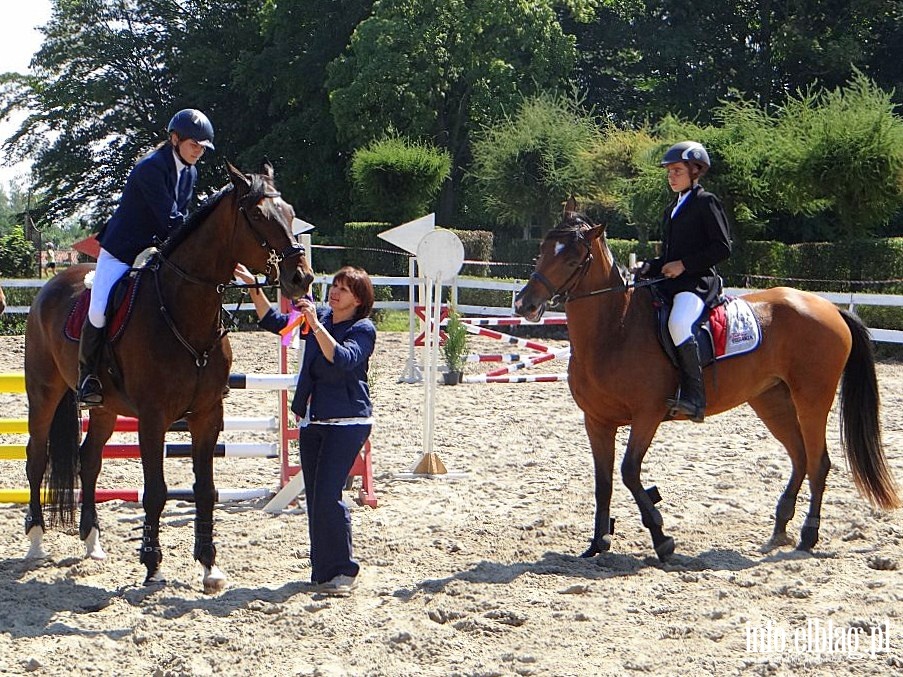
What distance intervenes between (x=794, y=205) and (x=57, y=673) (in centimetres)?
2184

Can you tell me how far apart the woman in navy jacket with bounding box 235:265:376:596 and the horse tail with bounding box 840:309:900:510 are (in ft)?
11.0

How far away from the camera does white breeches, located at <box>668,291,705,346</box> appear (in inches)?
253

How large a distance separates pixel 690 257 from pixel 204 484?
10.7 ft

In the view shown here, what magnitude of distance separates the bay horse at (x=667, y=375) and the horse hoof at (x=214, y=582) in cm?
219

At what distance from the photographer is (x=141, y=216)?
597 centimetres

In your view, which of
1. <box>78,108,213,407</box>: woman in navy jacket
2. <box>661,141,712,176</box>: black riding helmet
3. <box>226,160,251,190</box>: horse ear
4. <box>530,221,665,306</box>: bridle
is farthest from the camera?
<box>661,141,712,176</box>: black riding helmet

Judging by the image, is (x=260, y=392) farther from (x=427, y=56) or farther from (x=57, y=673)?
(x=427, y=56)

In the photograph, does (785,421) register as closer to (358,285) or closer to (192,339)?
(358,285)

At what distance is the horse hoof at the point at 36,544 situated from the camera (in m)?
6.42

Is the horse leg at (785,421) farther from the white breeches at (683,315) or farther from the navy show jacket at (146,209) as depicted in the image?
the navy show jacket at (146,209)

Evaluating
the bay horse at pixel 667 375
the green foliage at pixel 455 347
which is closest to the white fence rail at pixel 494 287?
the green foliage at pixel 455 347


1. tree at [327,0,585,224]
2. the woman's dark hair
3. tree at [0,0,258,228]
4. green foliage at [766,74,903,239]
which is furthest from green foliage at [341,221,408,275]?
the woman's dark hair

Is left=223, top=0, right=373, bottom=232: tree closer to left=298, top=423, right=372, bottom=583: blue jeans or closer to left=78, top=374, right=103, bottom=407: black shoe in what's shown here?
left=78, top=374, right=103, bottom=407: black shoe

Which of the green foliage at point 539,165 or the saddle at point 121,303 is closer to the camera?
the saddle at point 121,303
